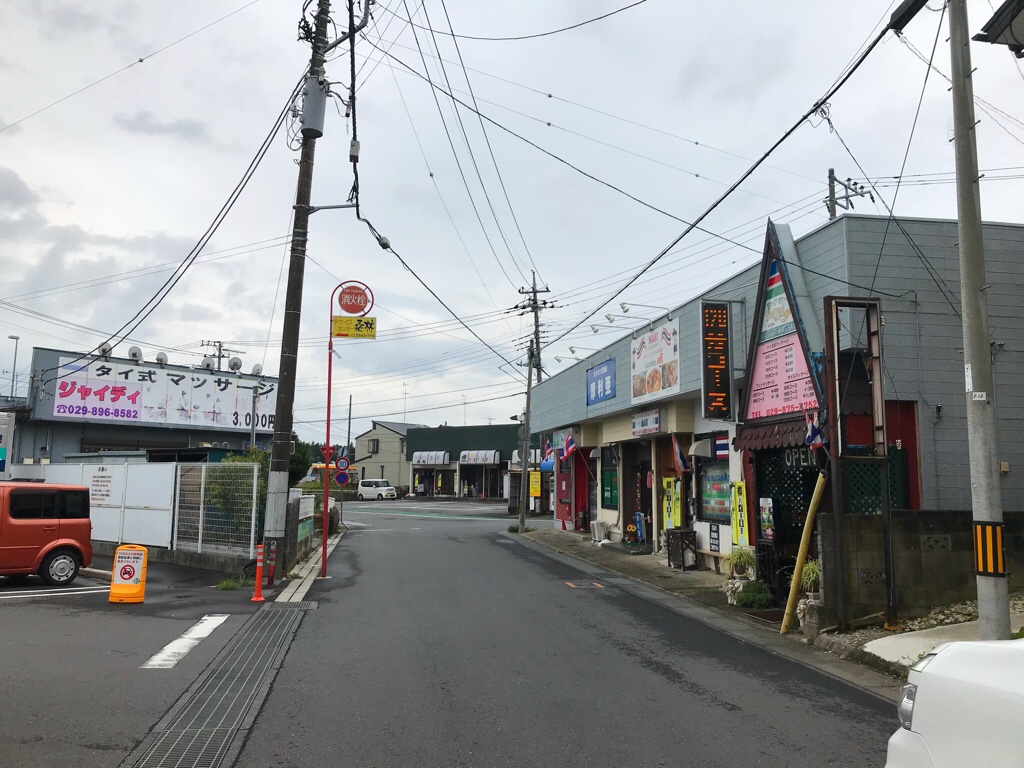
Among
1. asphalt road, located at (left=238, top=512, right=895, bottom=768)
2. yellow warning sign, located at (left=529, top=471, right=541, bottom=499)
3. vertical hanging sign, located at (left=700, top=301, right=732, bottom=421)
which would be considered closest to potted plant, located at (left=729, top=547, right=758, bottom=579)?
asphalt road, located at (left=238, top=512, right=895, bottom=768)

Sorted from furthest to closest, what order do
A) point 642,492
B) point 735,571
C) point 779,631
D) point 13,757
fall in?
1. point 642,492
2. point 735,571
3. point 779,631
4. point 13,757

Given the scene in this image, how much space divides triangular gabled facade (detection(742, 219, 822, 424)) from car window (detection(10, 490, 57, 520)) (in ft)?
41.7

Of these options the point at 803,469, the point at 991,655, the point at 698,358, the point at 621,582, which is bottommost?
the point at 621,582

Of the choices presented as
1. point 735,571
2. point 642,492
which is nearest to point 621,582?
point 735,571

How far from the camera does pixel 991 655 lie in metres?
3.33

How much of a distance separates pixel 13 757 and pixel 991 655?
588 centimetres

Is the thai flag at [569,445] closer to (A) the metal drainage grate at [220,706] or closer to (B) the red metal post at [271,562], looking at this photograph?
(B) the red metal post at [271,562]

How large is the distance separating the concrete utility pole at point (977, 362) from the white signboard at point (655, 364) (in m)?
9.38

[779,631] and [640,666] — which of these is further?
[779,631]

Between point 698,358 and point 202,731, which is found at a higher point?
point 698,358

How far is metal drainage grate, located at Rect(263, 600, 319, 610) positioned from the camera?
12.1m

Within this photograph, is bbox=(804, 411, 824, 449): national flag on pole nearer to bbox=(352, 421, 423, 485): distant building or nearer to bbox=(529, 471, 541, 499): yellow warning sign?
bbox=(529, 471, 541, 499): yellow warning sign

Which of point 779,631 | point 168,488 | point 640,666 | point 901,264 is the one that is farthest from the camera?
point 168,488

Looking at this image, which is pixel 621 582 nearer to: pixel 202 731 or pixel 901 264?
pixel 901 264
